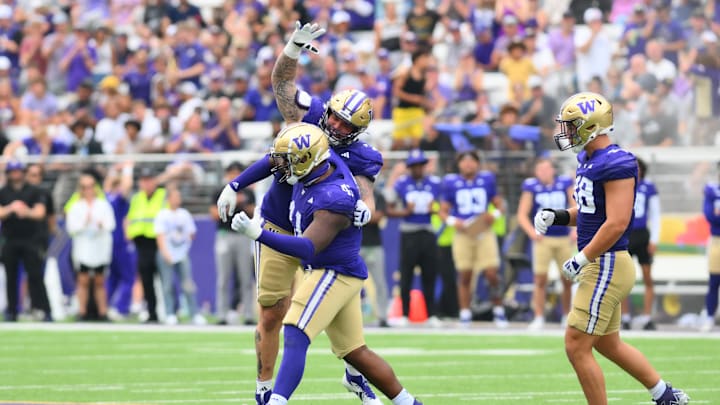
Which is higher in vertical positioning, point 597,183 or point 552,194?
point 597,183

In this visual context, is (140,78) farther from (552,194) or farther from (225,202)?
(225,202)

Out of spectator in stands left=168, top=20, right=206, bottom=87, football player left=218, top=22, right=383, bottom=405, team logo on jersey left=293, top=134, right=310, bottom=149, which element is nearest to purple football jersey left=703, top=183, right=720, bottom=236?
football player left=218, top=22, right=383, bottom=405

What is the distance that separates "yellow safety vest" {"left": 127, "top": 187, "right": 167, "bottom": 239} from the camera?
18.0 metres

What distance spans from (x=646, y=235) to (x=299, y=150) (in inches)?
359

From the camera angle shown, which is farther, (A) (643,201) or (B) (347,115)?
(A) (643,201)

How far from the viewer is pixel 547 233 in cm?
1617

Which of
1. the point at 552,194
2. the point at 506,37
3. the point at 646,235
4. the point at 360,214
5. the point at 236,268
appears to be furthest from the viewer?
the point at 506,37

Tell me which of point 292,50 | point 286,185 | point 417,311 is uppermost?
point 292,50

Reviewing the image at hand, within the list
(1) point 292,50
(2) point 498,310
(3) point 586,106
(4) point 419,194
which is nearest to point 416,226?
(4) point 419,194

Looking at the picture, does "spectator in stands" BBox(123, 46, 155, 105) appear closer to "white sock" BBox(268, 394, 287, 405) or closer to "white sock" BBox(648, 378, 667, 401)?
"white sock" BBox(648, 378, 667, 401)

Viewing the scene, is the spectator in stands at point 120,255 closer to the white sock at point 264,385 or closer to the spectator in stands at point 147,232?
the spectator in stands at point 147,232

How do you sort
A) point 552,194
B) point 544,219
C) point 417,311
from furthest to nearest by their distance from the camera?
1. point 417,311
2. point 552,194
3. point 544,219

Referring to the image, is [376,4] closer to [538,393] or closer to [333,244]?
[538,393]

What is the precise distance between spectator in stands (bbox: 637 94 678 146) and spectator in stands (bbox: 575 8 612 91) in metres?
1.24
